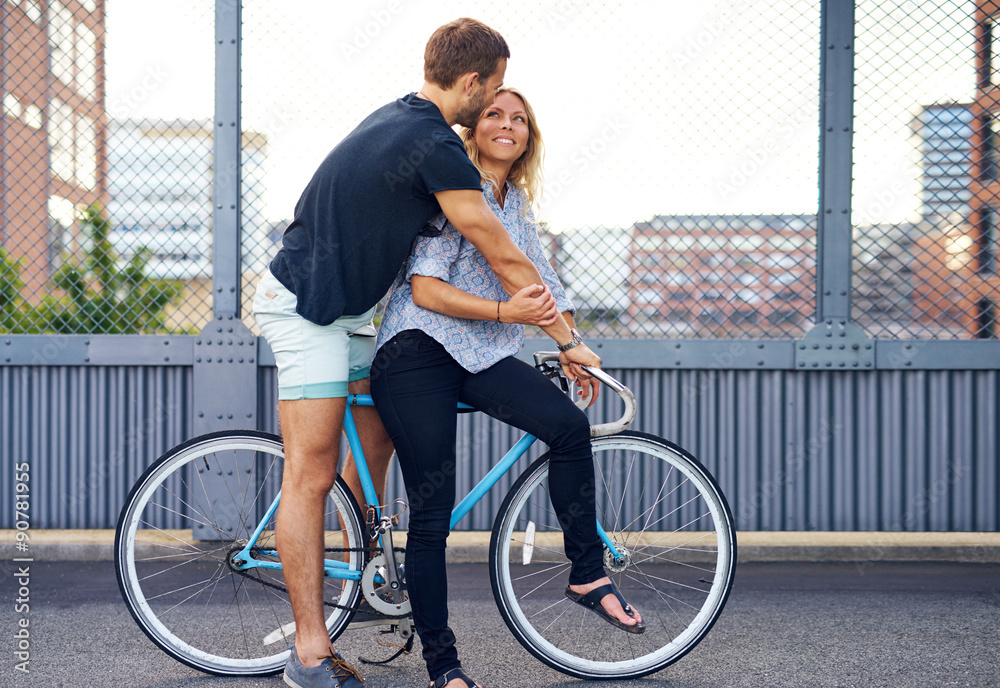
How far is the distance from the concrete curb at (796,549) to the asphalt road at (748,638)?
0.14m

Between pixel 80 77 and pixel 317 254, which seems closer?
pixel 317 254

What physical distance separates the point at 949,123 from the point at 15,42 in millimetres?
5150

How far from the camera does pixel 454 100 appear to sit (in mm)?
2307

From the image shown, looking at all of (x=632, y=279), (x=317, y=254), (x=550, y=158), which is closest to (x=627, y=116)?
(x=550, y=158)

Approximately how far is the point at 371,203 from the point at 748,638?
2.11 m

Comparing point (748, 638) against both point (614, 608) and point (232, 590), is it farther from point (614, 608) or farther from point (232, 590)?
point (232, 590)

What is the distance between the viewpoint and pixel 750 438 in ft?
→ 13.9

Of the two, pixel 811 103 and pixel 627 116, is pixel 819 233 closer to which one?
pixel 811 103

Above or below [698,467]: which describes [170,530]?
below

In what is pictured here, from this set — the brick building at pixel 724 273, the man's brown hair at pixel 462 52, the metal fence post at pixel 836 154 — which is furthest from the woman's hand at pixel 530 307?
the metal fence post at pixel 836 154

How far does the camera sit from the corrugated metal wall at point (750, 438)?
4160 mm

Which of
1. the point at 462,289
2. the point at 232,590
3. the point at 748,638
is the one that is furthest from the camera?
the point at 232,590

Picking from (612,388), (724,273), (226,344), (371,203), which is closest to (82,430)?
(226,344)

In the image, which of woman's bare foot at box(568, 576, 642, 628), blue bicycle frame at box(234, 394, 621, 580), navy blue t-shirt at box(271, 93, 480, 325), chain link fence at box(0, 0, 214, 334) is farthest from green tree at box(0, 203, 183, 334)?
woman's bare foot at box(568, 576, 642, 628)
